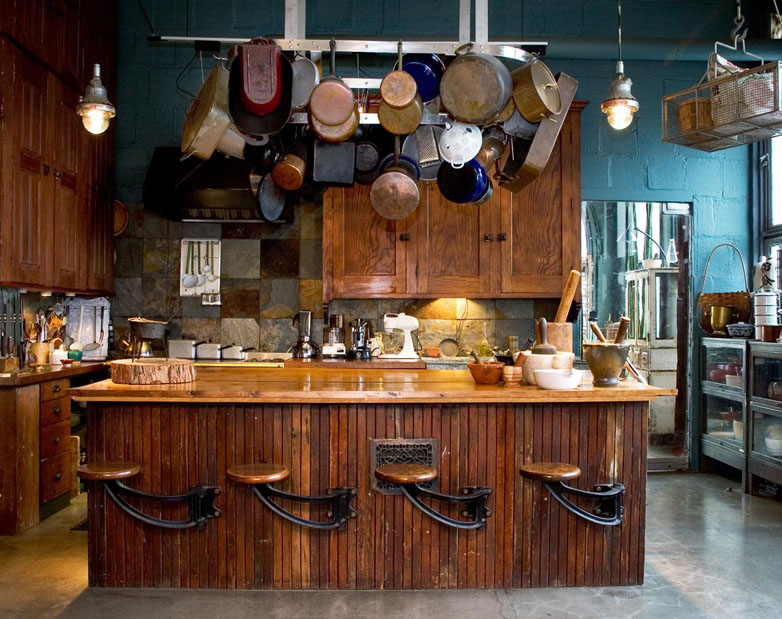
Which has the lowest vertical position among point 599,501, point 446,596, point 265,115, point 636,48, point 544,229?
point 446,596

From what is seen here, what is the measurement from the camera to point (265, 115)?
3.31 m

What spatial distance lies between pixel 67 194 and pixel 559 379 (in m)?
3.80

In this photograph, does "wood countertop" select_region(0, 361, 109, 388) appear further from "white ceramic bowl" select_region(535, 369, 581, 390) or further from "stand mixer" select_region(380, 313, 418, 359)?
"white ceramic bowl" select_region(535, 369, 581, 390)

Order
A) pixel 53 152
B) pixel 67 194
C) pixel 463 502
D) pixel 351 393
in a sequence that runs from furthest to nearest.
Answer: pixel 67 194
pixel 53 152
pixel 463 502
pixel 351 393

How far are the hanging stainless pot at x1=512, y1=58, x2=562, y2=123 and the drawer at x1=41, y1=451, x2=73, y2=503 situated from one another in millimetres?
3585

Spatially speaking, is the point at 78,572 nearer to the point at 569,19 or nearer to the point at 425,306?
the point at 425,306

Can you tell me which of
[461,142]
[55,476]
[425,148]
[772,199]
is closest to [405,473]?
[461,142]

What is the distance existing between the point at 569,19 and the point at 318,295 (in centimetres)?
318

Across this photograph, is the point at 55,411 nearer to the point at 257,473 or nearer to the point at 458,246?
the point at 257,473

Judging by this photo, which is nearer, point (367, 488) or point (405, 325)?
point (367, 488)

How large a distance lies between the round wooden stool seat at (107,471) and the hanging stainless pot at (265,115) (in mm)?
1644

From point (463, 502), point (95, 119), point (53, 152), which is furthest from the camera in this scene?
point (53, 152)

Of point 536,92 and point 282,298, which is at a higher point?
point 536,92

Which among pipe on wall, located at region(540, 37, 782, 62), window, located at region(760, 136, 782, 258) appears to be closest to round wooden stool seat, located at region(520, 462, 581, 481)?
window, located at region(760, 136, 782, 258)
